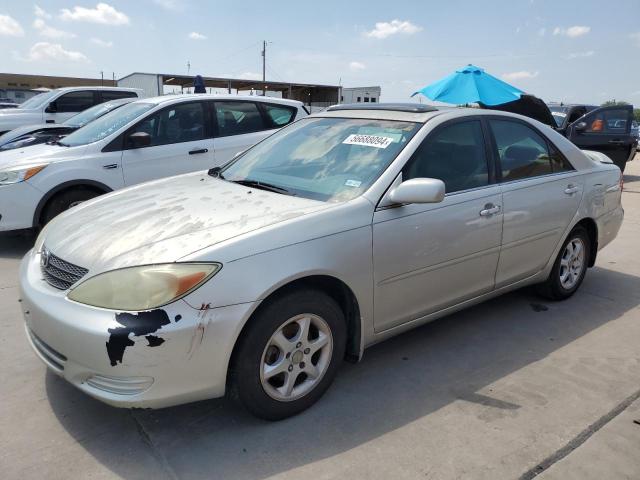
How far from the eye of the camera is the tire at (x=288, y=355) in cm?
244

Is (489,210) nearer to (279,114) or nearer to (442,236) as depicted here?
(442,236)

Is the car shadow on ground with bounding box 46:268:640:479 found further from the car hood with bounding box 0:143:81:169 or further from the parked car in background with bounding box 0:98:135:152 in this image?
the parked car in background with bounding box 0:98:135:152

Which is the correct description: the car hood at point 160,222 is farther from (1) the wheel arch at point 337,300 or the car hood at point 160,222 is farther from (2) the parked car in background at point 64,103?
(2) the parked car in background at point 64,103

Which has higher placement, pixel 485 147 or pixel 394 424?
pixel 485 147

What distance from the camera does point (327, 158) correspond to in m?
3.32

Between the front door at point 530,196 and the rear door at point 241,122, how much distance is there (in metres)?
3.33


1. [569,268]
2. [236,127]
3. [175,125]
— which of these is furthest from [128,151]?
[569,268]

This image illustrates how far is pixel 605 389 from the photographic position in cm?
311

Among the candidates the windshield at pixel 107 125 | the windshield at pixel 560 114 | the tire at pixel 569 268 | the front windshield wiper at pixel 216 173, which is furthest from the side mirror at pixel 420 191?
the windshield at pixel 560 114

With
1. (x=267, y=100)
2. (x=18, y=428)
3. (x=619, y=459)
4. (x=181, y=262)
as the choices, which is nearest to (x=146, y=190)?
(x=181, y=262)

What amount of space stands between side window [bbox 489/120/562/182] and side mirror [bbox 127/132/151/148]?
12.2ft

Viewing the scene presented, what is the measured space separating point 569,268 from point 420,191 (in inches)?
91.2

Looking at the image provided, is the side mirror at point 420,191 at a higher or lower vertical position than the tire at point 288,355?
higher

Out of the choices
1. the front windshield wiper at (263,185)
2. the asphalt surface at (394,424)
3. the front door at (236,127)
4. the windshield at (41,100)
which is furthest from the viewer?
the windshield at (41,100)
